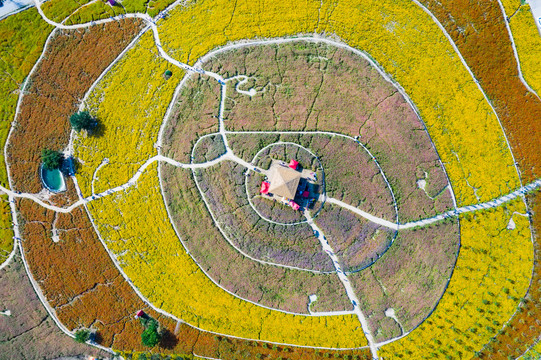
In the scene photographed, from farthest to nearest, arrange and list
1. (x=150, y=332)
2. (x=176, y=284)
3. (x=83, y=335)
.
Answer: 1. (x=176, y=284)
2. (x=83, y=335)
3. (x=150, y=332)

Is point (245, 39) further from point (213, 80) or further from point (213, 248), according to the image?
point (213, 248)

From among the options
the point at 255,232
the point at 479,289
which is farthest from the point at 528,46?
the point at 255,232

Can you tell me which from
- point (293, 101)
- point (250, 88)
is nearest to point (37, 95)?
point (250, 88)

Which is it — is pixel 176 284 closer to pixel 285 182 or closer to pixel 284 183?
pixel 284 183

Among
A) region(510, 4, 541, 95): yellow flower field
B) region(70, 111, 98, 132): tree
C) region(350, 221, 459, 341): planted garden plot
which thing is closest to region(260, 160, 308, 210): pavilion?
region(350, 221, 459, 341): planted garden plot

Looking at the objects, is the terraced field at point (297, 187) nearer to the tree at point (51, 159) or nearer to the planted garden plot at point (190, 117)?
the planted garden plot at point (190, 117)

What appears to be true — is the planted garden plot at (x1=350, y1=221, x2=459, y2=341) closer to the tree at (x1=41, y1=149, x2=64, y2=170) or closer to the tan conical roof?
the tan conical roof
